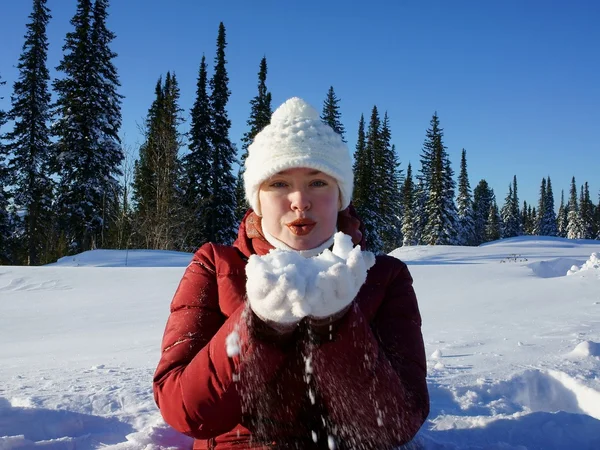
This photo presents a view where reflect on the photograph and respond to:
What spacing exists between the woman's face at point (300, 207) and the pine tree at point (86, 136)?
22.6 metres

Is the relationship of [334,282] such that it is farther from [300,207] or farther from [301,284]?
[300,207]

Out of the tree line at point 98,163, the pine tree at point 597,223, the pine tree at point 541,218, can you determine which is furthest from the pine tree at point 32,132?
the pine tree at point 597,223

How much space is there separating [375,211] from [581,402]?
31887 millimetres

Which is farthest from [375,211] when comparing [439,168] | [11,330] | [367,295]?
[367,295]

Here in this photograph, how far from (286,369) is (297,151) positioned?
0.99m

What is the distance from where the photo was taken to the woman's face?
75.7 inches

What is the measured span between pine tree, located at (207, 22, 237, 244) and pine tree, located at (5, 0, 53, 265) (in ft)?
31.1

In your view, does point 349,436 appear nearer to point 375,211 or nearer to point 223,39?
point 223,39

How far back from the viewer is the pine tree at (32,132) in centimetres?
2462

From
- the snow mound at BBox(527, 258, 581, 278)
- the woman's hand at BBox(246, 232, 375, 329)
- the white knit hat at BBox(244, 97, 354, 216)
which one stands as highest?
the white knit hat at BBox(244, 97, 354, 216)

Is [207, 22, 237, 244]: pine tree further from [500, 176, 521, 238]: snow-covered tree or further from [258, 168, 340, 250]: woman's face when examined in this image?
[500, 176, 521, 238]: snow-covered tree

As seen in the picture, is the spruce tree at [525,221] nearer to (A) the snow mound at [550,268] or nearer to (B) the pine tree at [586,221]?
(B) the pine tree at [586,221]

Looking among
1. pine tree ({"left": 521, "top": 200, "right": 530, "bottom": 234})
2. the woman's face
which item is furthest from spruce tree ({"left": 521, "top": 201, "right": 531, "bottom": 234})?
the woman's face

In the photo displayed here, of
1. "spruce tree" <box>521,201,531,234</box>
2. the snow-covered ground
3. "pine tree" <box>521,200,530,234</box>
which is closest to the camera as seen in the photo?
the snow-covered ground
